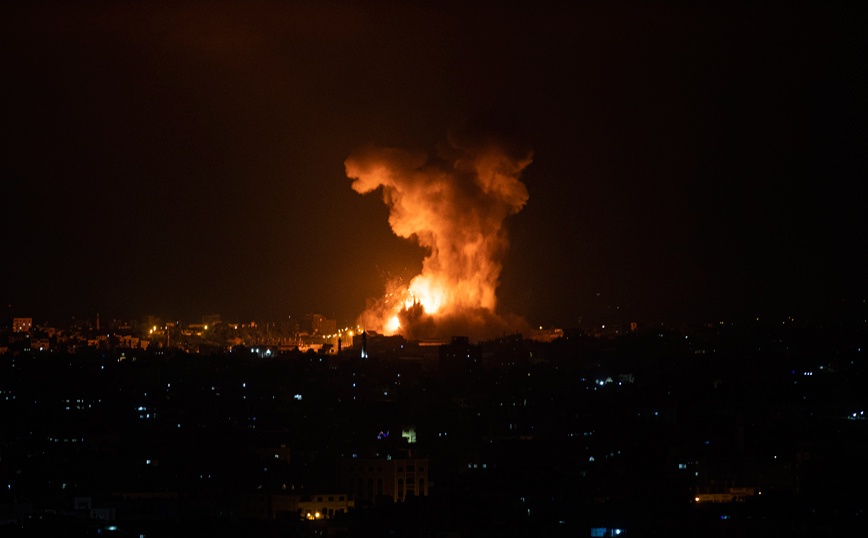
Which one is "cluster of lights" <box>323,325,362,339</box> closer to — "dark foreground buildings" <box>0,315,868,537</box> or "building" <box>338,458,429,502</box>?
"dark foreground buildings" <box>0,315,868,537</box>

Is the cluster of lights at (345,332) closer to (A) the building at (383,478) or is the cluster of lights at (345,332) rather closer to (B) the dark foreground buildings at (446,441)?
(B) the dark foreground buildings at (446,441)

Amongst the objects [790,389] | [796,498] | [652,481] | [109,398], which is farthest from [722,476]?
[109,398]

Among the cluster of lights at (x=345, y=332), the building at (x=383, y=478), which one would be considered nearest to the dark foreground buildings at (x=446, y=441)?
the building at (x=383, y=478)

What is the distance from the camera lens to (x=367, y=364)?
78.2 metres

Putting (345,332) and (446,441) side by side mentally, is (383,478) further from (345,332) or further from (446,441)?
(345,332)

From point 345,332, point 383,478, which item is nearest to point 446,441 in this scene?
point 383,478

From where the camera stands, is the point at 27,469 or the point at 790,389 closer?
the point at 27,469

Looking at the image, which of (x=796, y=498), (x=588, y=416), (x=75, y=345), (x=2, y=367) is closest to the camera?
(x=796, y=498)

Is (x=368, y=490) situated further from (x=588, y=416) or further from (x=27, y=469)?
(x=588, y=416)

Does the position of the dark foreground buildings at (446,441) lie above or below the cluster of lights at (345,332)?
below

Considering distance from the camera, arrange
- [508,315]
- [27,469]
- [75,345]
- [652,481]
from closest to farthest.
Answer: [652,481] → [27,469] → [508,315] → [75,345]

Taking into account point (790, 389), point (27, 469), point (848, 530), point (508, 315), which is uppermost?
point (508, 315)

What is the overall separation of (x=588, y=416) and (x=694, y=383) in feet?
41.6

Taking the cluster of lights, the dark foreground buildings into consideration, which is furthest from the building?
the cluster of lights
